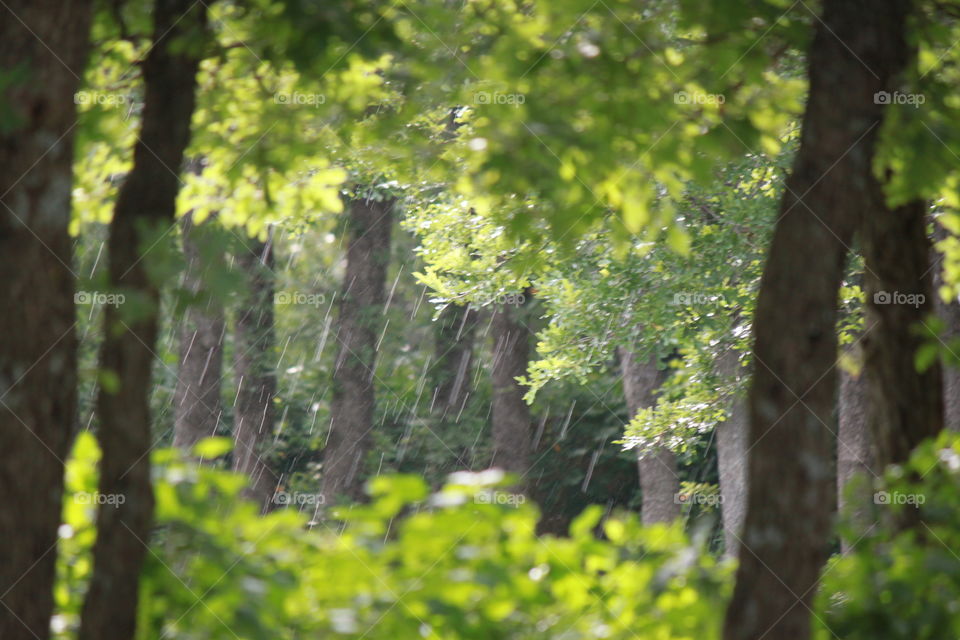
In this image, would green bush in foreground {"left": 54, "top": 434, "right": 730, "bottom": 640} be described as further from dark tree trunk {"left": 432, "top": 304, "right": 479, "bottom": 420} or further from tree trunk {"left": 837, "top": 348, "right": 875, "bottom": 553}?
dark tree trunk {"left": 432, "top": 304, "right": 479, "bottom": 420}

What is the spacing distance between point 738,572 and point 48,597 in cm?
218

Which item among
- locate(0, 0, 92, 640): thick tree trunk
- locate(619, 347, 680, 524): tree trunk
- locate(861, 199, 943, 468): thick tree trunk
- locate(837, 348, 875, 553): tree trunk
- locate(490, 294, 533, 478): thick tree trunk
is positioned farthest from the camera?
locate(490, 294, 533, 478): thick tree trunk

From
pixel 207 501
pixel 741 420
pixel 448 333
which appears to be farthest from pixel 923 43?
pixel 448 333

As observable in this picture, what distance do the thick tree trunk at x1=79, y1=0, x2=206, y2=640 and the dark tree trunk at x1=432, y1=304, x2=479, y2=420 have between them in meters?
23.3

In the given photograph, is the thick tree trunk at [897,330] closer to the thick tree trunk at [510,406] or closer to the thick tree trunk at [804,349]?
the thick tree trunk at [804,349]

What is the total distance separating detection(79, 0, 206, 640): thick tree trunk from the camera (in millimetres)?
3438

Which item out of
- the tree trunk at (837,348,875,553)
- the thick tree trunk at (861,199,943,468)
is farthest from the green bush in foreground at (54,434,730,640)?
the tree trunk at (837,348,875,553)

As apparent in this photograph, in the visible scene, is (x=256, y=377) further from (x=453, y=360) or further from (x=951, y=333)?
(x=951, y=333)

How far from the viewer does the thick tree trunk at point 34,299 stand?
10.7 ft

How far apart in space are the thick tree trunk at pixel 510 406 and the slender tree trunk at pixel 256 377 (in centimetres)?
448

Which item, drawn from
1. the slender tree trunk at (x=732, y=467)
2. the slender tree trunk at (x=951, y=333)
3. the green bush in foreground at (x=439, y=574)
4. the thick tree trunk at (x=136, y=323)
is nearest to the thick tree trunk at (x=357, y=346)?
the slender tree trunk at (x=732, y=467)

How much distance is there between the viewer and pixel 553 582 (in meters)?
3.59

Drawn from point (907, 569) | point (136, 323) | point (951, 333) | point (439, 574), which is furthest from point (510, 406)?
point (439, 574)

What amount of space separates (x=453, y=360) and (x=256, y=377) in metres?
7.36
